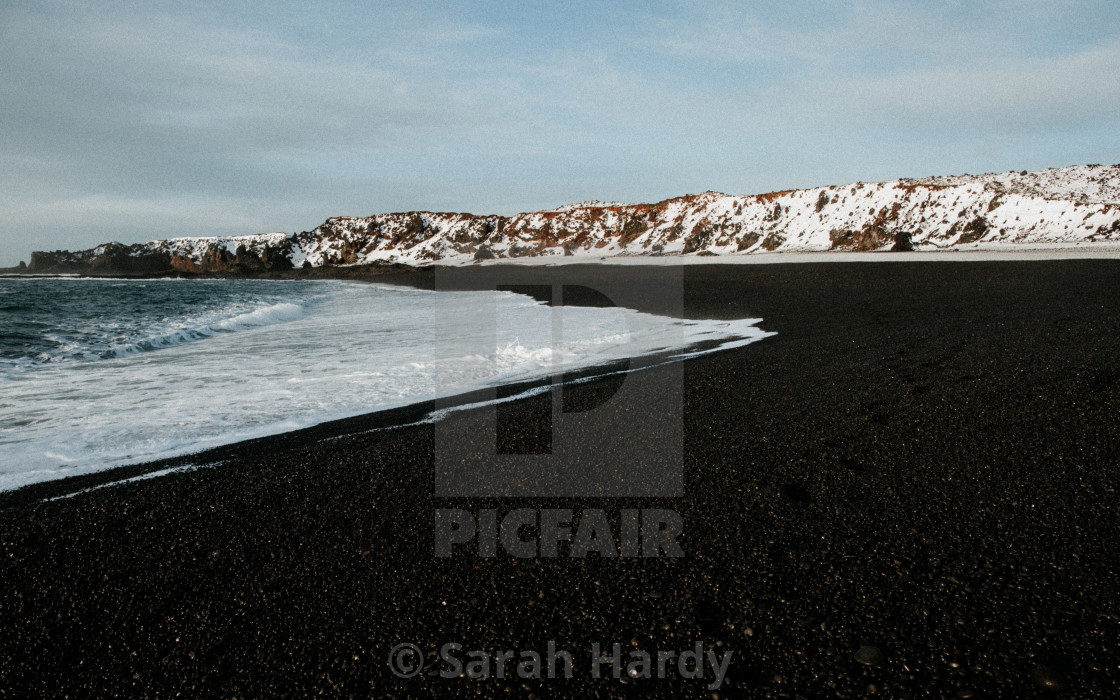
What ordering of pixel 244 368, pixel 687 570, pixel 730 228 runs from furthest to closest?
pixel 730 228 < pixel 244 368 < pixel 687 570

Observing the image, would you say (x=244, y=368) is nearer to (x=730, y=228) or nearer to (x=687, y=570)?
(x=687, y=570)

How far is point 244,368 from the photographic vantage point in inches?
358

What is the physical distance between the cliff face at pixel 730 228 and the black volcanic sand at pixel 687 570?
127 feet

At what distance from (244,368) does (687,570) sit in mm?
8881

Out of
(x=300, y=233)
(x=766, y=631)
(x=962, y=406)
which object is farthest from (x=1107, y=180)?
(x=300, y=233)

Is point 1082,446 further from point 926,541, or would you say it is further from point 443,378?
point 443,378

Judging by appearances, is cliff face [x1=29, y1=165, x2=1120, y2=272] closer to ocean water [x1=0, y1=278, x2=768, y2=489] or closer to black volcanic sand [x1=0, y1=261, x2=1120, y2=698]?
ocean water [x1=0, y1=278, x2=768, y2=489]

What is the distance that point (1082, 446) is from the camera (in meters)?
3.64

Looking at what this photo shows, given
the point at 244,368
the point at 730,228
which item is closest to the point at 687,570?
the point at 244,368

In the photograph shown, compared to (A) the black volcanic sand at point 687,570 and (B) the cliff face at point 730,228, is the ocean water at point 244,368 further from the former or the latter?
(B) the cliff face at point 730,228

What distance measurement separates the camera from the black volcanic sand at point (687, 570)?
6.78 feet

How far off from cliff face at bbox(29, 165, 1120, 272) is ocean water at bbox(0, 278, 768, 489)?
33391 mm

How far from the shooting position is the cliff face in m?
40.3

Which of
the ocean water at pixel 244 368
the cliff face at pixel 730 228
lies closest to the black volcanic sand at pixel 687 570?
the ocean water at pixel 244 368
